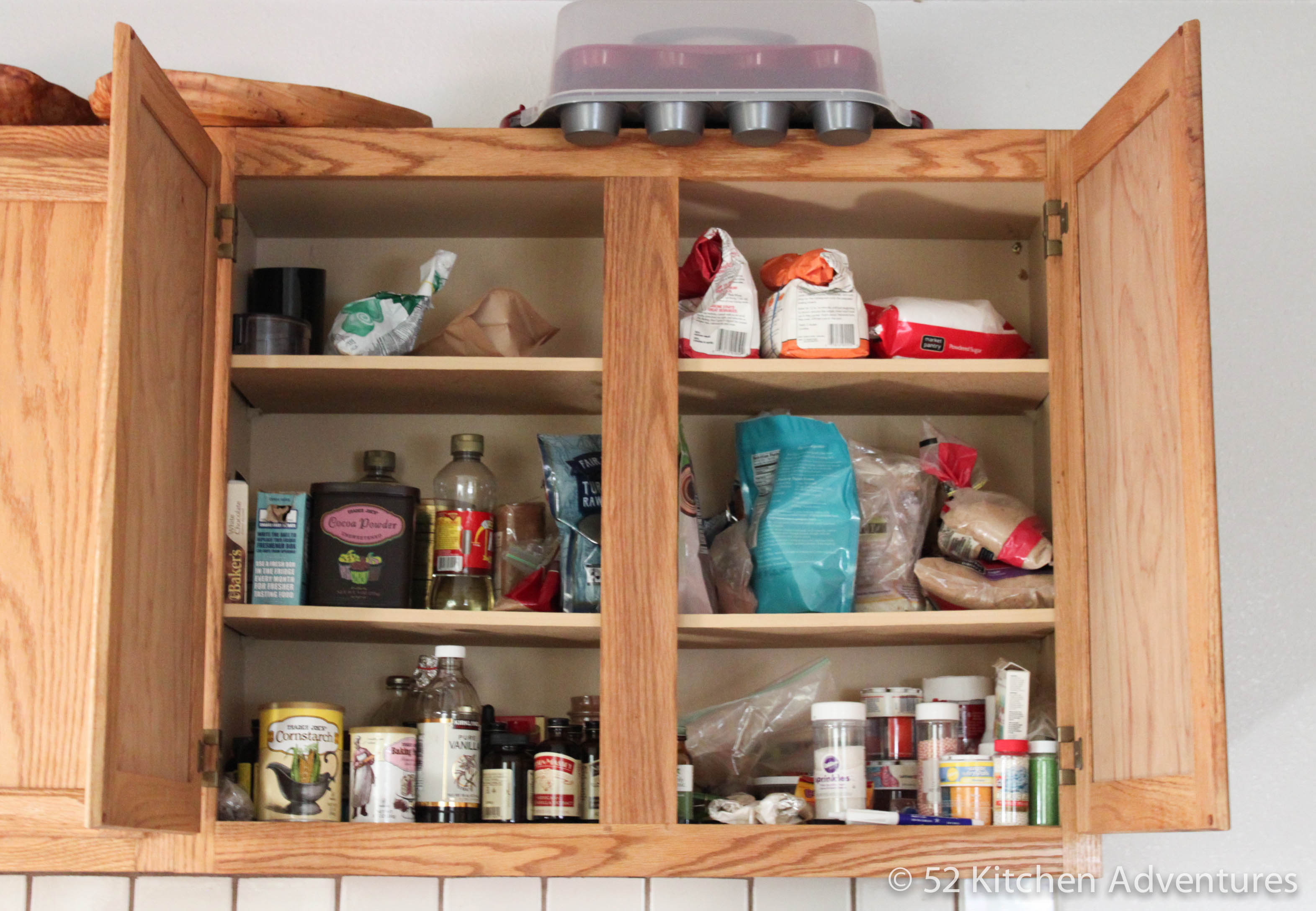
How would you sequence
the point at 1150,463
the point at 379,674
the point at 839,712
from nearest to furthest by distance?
the point at 1150,463 → the point at 839,712 → the point at 379,674

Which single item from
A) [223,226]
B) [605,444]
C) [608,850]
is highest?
[223,226]

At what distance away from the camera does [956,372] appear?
1691 millimetres

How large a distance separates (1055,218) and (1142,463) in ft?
1.30

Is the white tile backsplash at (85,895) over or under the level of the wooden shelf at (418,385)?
under

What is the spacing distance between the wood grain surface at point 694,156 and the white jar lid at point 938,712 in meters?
0.66

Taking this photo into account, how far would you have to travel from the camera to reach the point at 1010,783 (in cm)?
157

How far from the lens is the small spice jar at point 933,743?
5.34 ft

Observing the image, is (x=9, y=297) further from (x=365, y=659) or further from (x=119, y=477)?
(x=365, y=659)

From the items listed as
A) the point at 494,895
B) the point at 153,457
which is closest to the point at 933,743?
the point at 494,895

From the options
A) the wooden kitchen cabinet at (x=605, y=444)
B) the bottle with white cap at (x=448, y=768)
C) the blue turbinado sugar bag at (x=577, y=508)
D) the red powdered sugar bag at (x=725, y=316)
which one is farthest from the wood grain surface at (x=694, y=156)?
the bottle with white cap at (x=448, y=768)

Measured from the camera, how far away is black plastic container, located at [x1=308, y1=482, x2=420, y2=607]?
1.68 meters

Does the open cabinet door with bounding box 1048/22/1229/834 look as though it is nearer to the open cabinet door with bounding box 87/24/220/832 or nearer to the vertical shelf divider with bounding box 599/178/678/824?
the vertical shelf divider with bounding box 599/178/678/824

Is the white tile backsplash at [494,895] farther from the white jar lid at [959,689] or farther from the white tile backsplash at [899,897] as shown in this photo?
the white jar lid at [959,689]

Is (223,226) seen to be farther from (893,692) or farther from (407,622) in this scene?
(893,692)
